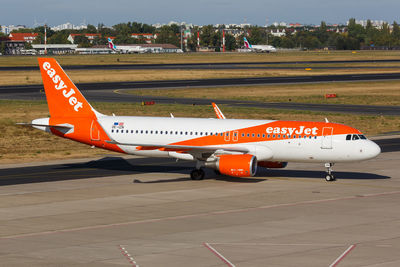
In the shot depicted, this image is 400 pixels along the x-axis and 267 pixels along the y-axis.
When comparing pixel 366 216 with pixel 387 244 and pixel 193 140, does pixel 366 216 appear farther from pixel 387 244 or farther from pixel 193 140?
pixel 193 140

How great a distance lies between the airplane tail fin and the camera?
174 feet

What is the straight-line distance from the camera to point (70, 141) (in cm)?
7031

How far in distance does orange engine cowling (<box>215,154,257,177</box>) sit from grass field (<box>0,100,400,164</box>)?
63.3 ft

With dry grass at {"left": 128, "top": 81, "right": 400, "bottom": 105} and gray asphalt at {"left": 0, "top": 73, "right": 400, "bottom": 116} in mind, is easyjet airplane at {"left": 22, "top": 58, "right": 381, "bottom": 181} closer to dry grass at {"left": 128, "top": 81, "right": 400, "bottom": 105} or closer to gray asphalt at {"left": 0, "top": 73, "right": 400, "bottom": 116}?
gray asphalt at {"left": 0, "top": 73, "right": 400, "bottom": 116}

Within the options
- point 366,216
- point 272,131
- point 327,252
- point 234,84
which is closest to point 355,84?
point 234,84

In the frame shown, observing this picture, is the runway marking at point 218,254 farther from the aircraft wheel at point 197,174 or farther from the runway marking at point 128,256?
the aircraft wheel at point 197,174

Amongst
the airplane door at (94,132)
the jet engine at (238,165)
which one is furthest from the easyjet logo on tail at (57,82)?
the jet engine at (238,165)

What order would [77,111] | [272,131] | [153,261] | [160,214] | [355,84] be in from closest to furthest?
[153,261], [160,214], [272,131], [77,111], [355,84]

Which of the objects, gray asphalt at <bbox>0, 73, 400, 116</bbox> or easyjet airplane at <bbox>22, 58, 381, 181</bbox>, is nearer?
easyjet airplane at <bbox>22, 58, 381, 181</bbox>

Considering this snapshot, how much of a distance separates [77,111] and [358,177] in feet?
71.0

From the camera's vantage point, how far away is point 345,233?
33.0 m

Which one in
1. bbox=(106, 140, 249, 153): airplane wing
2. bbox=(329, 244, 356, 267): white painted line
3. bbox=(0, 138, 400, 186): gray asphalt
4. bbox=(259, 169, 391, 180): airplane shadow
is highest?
bbox=(106, 140, 249, 153): airplane wing

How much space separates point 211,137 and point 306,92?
74.2 meters

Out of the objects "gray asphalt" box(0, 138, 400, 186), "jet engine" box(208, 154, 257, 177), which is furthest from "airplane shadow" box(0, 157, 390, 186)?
"jet engine" box(208, 154, 257, 177)
